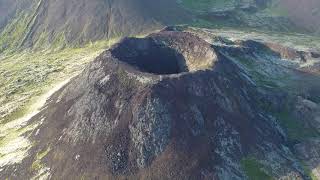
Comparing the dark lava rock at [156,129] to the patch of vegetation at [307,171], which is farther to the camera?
the patch of vegetation at [307,171]

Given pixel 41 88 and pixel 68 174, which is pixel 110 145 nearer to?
pixel 68 174

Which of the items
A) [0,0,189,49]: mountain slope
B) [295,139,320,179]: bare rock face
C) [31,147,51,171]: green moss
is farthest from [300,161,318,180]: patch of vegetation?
[0,0,189,49]: mountain slope

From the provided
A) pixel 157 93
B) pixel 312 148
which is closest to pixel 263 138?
pixel 312 148

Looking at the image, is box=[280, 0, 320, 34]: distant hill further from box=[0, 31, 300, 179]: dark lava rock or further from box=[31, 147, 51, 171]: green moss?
box=[31, 147, 51, 171]: green moss

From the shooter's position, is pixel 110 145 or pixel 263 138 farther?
pixel 263 138

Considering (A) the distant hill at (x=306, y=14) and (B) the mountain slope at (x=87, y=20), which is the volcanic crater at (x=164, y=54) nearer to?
(B) the mountain slope at (x=87, y=20)

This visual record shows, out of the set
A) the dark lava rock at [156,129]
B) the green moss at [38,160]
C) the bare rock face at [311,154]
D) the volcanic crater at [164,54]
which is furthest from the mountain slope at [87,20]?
the bare rock face at [311,154]
